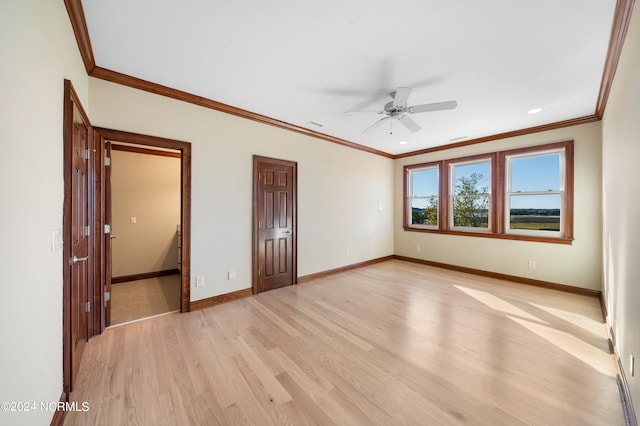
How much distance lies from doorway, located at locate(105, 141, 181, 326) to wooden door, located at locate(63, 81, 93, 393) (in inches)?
66.5

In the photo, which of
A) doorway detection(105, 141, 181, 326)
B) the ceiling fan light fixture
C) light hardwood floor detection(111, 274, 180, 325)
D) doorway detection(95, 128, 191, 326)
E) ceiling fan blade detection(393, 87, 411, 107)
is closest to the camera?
ceiling fan blade detection(393, 87, 411, 107)

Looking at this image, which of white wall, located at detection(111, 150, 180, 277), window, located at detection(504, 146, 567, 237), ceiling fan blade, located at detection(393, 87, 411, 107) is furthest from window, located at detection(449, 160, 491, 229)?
white wall, located at detection(111, 150, 180, 277)

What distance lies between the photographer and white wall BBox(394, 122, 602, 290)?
144 inches

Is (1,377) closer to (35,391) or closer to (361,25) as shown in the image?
(35,391)

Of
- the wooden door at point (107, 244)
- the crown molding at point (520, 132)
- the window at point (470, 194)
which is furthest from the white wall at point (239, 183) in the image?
the window at point (470, 194)

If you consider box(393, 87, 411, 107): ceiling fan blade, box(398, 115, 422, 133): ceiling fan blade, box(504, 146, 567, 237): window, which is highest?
box(393, 87, 411, 107): ceiling fan blade

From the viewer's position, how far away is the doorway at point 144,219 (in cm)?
423

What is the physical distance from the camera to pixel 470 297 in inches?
142

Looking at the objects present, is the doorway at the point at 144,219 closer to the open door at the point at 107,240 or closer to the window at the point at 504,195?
the open door at the point at 107,240

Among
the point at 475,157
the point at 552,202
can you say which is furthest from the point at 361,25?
the point at 552,202

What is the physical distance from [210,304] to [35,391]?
80.4 inches

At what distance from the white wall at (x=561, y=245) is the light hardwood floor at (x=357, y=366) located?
714mm

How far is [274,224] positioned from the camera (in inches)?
154

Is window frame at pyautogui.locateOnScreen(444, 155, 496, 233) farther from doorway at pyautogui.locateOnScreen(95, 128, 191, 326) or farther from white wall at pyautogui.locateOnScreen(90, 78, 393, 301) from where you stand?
doorway at pyautogui.locateOnScreen(95, 128, 191, 326)
